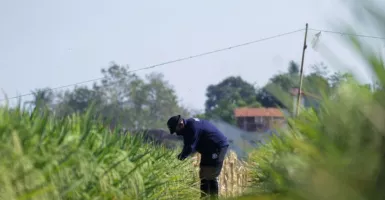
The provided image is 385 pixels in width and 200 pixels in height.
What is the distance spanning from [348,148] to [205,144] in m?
10.6

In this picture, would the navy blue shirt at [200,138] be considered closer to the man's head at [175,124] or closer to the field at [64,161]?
the man's head at [175,124]

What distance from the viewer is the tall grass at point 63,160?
580cm

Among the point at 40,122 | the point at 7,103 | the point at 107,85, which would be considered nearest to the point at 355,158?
the point at 40,122

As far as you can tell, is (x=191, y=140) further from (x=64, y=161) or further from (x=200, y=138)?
(x=64, y=161)

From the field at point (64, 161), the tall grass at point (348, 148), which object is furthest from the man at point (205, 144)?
the tall grass at point (348, 148)

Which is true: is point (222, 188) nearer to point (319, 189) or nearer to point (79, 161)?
point (79, 161)

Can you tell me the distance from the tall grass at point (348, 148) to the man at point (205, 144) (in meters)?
9.93

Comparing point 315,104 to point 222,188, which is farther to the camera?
point 222,188

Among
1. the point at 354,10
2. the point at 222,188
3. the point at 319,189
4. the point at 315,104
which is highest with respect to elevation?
the point at 354,10

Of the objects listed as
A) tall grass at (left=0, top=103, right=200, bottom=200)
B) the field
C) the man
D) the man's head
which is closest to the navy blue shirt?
the man

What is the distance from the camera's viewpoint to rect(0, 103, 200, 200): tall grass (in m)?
5.80

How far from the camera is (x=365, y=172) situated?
8.01ft

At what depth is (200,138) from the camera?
1309 centimetres

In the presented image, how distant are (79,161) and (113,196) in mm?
605
